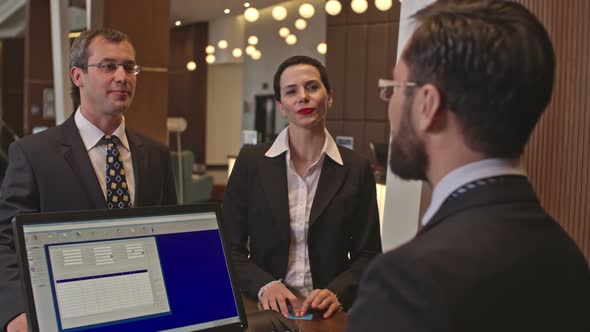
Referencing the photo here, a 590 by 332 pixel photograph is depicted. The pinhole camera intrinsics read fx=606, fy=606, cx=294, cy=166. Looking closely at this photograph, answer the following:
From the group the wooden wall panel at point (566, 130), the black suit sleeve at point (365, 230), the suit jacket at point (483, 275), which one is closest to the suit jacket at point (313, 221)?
the black suit sleeve at point (365, 230)

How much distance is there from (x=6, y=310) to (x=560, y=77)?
1963 mm

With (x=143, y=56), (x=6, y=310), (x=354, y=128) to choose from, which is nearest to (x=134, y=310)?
(x=6, y=310)

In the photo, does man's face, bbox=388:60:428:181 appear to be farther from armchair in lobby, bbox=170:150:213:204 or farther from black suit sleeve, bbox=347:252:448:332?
armchair in lobby, bbox=170:150:213:204

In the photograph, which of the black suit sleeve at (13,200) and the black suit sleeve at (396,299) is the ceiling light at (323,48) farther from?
the black suit sleeve at (396,299)

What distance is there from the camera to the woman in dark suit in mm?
2090

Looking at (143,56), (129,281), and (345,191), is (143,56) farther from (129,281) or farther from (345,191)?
(129,281)

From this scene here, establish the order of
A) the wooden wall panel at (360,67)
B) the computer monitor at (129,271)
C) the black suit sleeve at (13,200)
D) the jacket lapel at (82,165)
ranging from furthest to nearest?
the wooden wall panel at (360,67)
the jacket lapel at (82,165)
the black suit sleeve at (13,200)
the computer monitor at (129,271)

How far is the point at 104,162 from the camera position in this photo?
204 centimetres

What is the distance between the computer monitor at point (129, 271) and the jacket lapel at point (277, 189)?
573mm

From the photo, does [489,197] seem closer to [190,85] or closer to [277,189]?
[277,189]

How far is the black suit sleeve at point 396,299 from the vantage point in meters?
0.79

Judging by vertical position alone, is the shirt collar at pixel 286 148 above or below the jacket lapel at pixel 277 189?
above

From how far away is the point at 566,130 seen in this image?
7.37ft

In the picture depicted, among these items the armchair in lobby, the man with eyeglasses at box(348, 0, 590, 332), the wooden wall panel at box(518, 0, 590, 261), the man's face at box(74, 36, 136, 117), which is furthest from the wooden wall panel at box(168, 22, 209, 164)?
the man with eyeglasses at box(348, 0, 590, 332)
